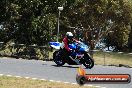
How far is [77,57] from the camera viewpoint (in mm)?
19984

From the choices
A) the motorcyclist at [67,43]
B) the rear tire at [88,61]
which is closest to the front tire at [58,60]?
the motorcyclist at [67,43]

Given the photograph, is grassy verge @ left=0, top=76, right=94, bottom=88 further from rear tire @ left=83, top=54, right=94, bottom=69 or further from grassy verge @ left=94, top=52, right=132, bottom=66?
grassy verge @ left=94, top=52, right=132, bottom=66

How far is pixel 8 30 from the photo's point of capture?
33.4m

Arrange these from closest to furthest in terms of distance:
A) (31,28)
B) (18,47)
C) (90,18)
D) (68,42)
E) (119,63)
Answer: (68,42) < (119,63) < (18,47) < (31,28) < (90,18)

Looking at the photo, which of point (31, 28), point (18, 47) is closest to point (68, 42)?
point (18, 47)

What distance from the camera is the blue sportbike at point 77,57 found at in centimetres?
1977

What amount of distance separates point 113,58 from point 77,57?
6.03 metres

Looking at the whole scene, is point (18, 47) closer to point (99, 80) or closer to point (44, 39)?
point (44, 39)

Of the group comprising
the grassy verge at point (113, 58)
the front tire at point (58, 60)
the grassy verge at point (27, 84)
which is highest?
the grassy verge at point (27, 84)

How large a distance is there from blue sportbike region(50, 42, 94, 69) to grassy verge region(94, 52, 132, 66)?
17.7 ft

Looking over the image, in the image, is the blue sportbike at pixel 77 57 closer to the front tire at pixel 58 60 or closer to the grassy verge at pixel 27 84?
the front tire at pixel 58 60

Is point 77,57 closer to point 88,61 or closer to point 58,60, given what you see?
point 88,61

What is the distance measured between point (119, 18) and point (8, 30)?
36.1 m

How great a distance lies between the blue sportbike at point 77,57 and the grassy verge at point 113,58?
5405mm
